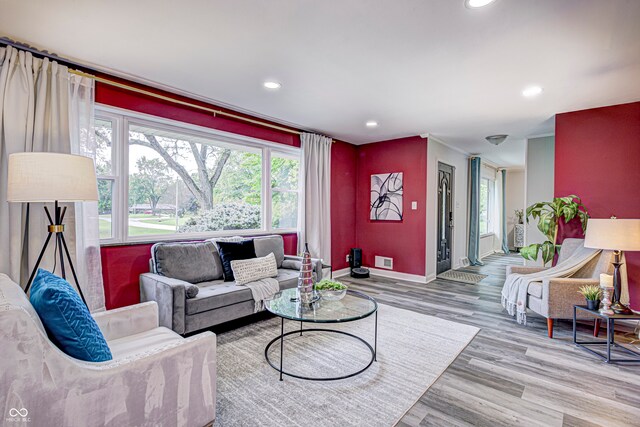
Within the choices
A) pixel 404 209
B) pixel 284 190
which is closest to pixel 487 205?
pixel 404 209

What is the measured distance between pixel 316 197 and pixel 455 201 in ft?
10.4

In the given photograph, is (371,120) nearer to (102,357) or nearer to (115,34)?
(115,34)

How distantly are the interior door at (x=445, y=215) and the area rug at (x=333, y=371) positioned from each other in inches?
107

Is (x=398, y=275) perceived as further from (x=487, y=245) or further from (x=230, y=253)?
(x=487, y=245)

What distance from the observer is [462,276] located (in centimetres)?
559

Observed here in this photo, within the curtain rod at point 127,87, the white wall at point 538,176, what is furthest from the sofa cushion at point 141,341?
the white wall at point 538,176

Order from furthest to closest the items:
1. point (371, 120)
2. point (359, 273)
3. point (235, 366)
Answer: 1. point (359, 273)
2. point (371, 120)
3. point (235, 366)

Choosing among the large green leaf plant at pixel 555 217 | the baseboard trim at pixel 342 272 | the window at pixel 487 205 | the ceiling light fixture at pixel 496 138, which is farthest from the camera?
the window at pixel 487 205

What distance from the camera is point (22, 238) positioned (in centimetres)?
235

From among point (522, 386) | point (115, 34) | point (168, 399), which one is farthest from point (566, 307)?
point (115, 34)

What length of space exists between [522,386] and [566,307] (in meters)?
1.19

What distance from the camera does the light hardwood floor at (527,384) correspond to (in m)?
1.81

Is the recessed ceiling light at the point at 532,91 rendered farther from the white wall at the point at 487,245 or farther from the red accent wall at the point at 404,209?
the white wall at the point at 487,245

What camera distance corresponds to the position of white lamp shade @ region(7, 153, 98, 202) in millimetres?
1876
